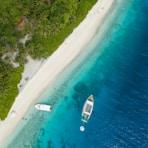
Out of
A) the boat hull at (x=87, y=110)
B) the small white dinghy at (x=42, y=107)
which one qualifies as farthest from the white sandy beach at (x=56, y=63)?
the boat hull at (x=87, y=110)

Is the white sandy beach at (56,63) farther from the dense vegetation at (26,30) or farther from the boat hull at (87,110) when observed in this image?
the boat hull at (87,110)

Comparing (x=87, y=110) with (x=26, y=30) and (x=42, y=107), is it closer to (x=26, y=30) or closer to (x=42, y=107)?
(x=42, y=107)

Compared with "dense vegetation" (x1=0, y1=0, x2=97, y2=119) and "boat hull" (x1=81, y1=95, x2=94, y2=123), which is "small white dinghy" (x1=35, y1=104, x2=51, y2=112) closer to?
"dense vegetation" (x1=0, y1=0, x2=97, y2=119)

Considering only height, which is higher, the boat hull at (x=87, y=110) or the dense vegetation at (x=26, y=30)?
the dense vegetation at (x=26, y=30)

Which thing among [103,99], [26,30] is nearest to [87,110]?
[103,99]

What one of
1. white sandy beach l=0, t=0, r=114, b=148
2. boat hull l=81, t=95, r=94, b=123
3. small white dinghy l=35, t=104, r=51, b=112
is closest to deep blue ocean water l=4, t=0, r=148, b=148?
boat hull l=81, t=95, r=94, b=123
